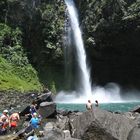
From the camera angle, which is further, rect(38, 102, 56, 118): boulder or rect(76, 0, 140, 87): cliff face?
rect(76, 0, 140, 87): cliff face

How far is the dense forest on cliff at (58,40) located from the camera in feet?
243

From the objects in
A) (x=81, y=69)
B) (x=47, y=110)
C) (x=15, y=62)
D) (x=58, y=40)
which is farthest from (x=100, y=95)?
(x=47, y=110)

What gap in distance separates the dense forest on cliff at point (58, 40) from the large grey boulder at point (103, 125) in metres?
48.2

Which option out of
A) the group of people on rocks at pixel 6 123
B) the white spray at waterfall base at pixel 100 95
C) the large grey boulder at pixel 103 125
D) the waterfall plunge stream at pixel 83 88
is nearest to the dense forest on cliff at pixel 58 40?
the waterfall plunge stream at pixel 83 88

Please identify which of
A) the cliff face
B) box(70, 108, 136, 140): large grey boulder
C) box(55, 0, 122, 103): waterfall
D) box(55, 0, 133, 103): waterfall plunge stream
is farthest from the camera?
box(55, 0, 122, 103): waterfall

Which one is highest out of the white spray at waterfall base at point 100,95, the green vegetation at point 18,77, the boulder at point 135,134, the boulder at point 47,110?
the green vegetation at point 18,77

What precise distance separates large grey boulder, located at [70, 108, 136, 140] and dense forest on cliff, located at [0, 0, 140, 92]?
48.2 meters

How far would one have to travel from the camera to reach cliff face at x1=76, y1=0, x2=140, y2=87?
7350cm

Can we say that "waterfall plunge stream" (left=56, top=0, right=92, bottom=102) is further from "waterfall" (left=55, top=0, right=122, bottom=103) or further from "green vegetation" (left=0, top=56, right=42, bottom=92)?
"green vegetation" (left=0, top=56, right=42, bottom=92)

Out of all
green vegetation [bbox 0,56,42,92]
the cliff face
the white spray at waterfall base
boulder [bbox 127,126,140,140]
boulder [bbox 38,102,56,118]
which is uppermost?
the cliff face

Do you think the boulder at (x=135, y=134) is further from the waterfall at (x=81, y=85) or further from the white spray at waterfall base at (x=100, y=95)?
the waterfall at (x=81, y=85)

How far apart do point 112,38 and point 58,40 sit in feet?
36.3

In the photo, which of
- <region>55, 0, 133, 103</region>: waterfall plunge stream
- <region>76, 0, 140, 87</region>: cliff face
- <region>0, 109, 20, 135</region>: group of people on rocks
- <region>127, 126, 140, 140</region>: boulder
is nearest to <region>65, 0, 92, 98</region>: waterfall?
<region>55, 0, 133, 103</region>: waterfall plunge stream

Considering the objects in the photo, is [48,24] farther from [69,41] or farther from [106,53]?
[106,53]
